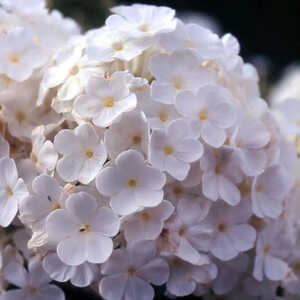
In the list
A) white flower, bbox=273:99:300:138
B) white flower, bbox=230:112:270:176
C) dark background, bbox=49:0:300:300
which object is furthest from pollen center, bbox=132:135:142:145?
dark background, bbox=49:0:300:300

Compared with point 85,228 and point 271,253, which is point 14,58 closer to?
point 85,228

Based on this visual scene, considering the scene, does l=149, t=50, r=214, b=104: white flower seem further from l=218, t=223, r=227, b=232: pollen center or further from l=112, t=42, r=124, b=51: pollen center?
l=218, t=223, r=227, b=232: pollen center

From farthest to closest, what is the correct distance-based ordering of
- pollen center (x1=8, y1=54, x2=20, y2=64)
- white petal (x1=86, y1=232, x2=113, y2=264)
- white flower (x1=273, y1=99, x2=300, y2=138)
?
white flower (x1=273, y1=99, x2=300, y2=138), pollen center (x1=8, y1=54, x2=20, y2=64), white petal (x1=86, y1=232, x2=113, y2=264)

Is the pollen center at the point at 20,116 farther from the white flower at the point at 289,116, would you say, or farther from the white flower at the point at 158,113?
the white flower at the point at 289,116

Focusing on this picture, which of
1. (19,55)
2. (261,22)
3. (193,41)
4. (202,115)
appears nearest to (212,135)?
(202,115)

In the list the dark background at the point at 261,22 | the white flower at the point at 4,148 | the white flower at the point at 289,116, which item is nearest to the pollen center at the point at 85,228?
the white flower at the point at 4,148

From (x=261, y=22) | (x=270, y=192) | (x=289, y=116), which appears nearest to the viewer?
(x=270, y=192)
